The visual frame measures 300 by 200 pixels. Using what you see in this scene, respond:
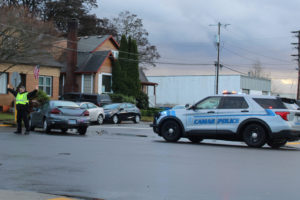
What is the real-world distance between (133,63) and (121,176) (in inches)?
1480

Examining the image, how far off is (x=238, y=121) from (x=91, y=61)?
31.4 m

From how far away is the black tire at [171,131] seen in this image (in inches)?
628

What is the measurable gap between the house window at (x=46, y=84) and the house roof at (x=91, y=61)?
4943 millimetres

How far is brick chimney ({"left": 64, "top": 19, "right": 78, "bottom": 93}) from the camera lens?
142 feet

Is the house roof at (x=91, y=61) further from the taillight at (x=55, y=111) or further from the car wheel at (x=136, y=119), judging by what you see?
the taillight at (x=55, y=111)

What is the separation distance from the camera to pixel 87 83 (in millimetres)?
43812

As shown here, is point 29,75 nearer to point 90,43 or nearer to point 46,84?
point 46,84

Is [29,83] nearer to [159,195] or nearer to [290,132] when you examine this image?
[290,132]

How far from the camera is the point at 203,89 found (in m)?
62.6

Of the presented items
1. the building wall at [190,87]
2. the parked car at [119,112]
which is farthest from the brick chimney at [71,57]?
the building wall at [190,87]

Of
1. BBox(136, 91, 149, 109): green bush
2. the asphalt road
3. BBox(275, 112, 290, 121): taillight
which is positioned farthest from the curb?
BBox(136, 91, 149, 109): green bush

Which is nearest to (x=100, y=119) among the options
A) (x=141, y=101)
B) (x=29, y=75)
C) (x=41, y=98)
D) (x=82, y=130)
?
(x=41, y=98)

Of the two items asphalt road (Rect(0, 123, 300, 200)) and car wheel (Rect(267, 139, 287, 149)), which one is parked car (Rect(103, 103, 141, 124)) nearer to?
car wheel (Rect(267, 139, 287, 149))

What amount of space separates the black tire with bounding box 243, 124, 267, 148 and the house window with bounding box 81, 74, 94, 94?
3012cm
